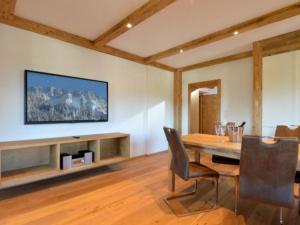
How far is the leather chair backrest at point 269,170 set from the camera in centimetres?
129

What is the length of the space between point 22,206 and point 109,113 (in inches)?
80.4

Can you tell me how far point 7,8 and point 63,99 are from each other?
1.35 meters

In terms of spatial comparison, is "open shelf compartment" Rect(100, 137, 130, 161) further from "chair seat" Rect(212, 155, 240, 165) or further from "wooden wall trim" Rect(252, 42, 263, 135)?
"wooden wall trim" Rect(252, 42, 263, 135)

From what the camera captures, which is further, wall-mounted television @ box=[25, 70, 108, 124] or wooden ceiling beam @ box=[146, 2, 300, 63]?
wall-mounted television @ box=[25, 70, 108, 124]

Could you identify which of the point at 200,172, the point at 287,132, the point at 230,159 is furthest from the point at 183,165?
the point at 287,132

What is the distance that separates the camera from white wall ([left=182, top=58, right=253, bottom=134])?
3873mm

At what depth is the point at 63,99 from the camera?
9.65 ft

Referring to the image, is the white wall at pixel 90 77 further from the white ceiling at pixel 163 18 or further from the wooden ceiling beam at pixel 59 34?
the white ceiling at pixel 163 18

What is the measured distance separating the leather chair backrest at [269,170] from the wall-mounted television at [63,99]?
2.67 m

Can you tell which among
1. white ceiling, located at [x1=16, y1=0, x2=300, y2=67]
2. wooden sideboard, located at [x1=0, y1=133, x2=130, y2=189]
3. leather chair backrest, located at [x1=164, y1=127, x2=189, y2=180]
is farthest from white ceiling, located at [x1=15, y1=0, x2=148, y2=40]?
wooden sideboard, located at [x1=0, y1=133, x2=130, y2=189]

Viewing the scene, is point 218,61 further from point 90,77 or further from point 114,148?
point 114,148

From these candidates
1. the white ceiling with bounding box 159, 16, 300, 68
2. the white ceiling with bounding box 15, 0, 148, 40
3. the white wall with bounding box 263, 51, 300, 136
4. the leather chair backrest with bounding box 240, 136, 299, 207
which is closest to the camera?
the leather chair backrest with bounding box 240, 136, 299, 207

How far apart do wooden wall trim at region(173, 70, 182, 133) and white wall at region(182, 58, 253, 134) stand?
0.81 m

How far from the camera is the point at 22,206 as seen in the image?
78.5 inches
